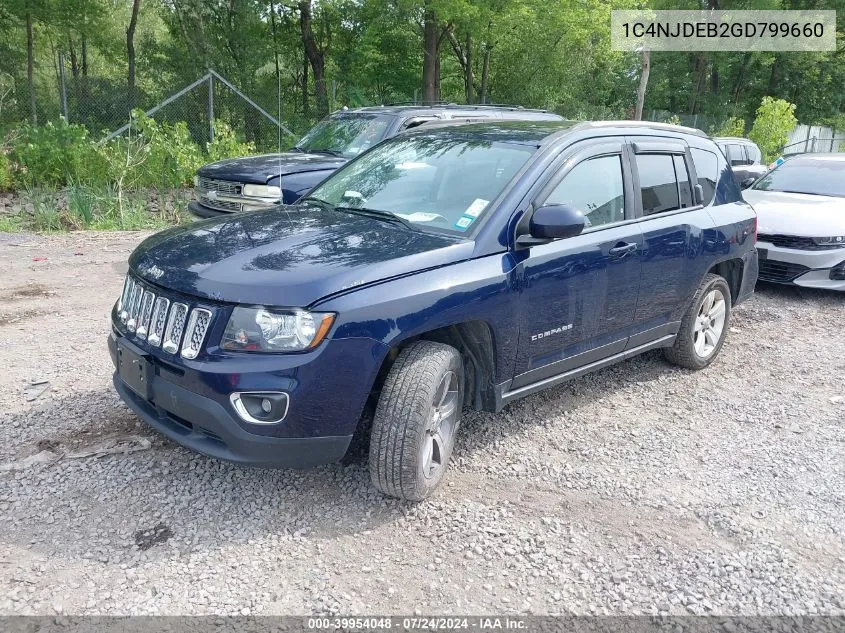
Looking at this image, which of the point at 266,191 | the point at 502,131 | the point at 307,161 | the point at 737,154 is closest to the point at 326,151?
the point at 307,161

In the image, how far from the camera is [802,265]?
24.6 ft

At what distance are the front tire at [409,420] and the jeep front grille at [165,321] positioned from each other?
→ 2.81 ft

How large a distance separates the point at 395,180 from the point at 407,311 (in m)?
1.36

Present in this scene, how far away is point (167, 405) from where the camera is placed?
3.05 metres

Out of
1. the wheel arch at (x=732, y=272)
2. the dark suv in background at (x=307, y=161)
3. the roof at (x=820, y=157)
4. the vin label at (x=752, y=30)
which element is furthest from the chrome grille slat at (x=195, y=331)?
the vin label at (x=752, y=30)

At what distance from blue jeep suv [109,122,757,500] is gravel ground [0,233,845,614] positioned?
0.37 m

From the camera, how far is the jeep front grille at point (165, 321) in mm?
2953

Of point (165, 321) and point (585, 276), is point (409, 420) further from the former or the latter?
point (585, 276)

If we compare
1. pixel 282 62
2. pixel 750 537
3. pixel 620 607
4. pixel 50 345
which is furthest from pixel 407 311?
pixel 282 62

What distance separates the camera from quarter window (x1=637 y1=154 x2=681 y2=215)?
444 centimetres

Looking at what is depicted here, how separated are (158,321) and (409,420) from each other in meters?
1.23

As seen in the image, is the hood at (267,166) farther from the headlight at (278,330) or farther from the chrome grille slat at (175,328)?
the headlight at (278,330)

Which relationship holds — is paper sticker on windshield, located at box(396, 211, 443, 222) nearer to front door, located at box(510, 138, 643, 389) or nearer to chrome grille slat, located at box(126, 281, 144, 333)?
front door, located at box(510, 138, 643, 389)

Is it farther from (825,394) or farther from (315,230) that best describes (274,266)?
(825,394)
